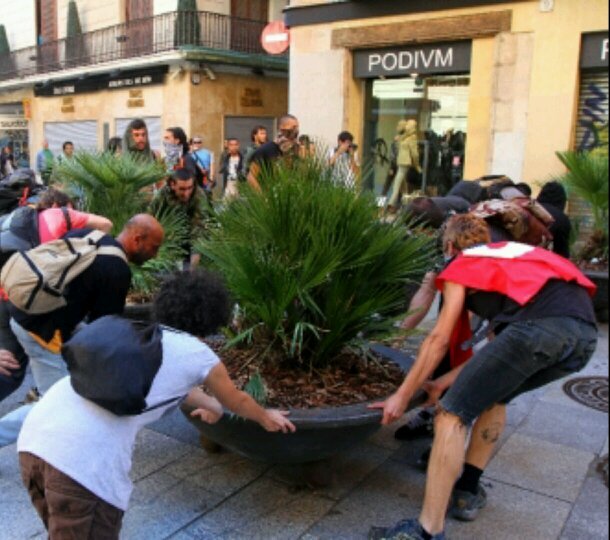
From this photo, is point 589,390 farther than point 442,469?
Yes

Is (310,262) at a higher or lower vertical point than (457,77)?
lower

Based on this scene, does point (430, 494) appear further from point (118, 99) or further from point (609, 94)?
point (118, 99)

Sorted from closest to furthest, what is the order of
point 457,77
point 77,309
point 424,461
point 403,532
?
point 403,532 → point 77,309 → point 424,461 → point 457,77

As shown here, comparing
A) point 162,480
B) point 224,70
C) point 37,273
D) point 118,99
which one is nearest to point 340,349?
point 162,480

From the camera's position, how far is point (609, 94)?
1.07 m

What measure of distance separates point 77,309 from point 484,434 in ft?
6.36

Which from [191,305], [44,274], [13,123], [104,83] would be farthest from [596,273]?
[13,123]

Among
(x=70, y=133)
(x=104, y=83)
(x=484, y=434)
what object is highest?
(x=104, y=83)

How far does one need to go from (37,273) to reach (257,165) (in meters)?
1.31

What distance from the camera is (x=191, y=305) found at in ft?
7.50

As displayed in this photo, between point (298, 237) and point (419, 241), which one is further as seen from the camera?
point (419, 241)

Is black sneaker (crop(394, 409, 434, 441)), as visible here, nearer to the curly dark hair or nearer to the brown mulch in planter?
the brown mulch in planter

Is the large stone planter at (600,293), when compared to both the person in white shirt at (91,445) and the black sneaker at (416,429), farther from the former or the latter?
the person in white shirt at (91,445)

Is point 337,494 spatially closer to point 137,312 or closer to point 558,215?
point 137,312
